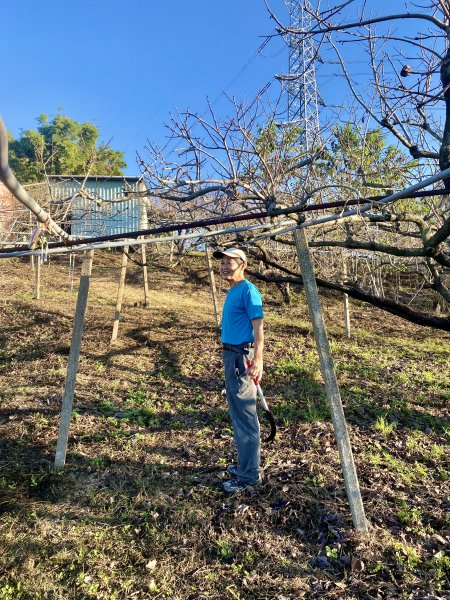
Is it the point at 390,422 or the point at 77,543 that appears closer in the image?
the point at 77,543

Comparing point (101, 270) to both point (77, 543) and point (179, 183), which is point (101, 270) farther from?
point (77, 543)

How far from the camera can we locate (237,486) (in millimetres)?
3170

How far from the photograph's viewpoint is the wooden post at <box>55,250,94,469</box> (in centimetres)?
346

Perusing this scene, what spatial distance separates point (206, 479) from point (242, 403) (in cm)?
84

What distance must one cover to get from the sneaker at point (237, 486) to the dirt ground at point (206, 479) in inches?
3.1

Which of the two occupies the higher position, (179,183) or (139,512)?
(179,183)

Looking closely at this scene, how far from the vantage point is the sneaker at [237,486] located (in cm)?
313

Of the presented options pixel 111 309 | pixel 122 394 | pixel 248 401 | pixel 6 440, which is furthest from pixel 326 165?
pixel 111 309

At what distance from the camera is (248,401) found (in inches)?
118

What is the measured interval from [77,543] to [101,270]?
11.9 metres

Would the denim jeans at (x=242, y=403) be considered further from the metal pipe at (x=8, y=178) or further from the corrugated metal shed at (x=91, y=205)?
the corrugated metal shed at (x=91, y=205)

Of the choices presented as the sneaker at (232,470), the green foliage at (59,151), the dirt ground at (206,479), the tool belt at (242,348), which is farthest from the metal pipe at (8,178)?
the green foliage at (59,151)

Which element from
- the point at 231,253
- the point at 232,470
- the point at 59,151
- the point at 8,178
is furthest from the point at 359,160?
the point at 59,151

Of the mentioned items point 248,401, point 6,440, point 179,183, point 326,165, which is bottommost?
point 6,440
